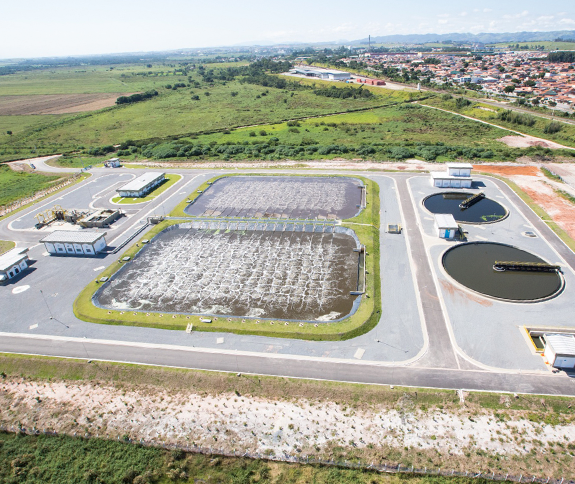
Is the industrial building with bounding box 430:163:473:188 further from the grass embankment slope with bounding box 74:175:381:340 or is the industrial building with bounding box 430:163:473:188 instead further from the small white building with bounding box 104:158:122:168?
the small white building with bounding box 104:158:122:168

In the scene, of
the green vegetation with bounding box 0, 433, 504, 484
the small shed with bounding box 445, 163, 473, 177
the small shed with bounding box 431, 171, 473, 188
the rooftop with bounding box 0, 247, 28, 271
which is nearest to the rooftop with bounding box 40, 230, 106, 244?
the rooftop with bounding box 0, 247, 28, 271

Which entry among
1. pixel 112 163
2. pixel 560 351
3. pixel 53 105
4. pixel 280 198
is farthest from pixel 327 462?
pixel 53 105

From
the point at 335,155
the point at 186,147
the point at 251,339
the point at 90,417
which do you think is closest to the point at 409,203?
the point at 335,155

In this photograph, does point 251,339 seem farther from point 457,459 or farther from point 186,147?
point 186,147

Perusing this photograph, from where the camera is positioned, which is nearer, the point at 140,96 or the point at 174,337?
the point at 174,337

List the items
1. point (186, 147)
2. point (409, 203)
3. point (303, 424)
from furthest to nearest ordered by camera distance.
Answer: point (186, 147) < point (409, 203) < point (303, 424)

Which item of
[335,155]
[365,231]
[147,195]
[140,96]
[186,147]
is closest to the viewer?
[365,231]

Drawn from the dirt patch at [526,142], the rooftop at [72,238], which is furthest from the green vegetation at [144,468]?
the dirt patch at [526,142]
